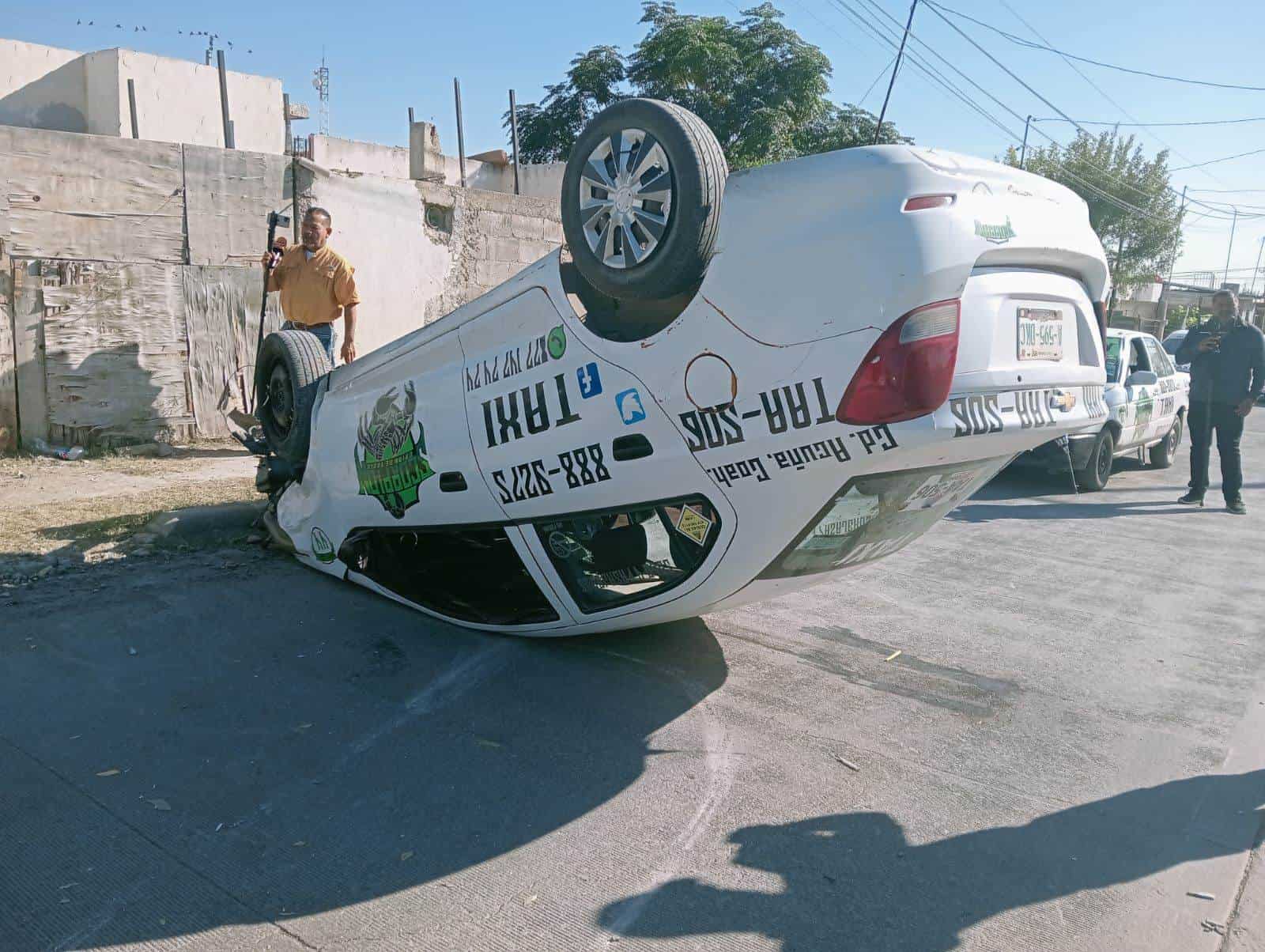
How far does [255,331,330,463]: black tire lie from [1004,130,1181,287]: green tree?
119ft

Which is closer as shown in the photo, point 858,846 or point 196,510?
point 858,846

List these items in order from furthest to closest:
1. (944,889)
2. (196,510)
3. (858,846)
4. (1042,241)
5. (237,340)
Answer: (237,340)
(196,510)
(1042,241)
(858,846)
(944,889)

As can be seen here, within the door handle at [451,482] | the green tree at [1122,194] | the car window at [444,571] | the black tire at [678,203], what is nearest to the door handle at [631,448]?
the black tire at [678,203]

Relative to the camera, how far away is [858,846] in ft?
10.3

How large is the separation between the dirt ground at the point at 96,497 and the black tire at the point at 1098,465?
8078mm

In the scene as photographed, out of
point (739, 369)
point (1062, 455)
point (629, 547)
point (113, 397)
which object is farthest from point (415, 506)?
point (1062, 455)

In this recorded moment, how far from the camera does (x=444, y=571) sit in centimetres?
532

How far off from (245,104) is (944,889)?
105ft

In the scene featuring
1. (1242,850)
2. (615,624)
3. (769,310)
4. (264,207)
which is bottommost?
(1242,850)

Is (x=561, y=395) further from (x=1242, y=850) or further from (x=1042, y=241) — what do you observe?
(x=1242, y=850)

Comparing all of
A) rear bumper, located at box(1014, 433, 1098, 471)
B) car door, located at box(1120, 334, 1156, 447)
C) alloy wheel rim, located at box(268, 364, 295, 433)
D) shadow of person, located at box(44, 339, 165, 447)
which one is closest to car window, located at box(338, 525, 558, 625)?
alloy wheel rim, located at box(268, 364, 295, 433)

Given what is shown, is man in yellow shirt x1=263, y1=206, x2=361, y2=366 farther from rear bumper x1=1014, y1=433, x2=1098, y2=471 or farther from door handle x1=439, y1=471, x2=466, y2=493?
rear bumper x1=1014, y1=433, x2=1098, y2=471

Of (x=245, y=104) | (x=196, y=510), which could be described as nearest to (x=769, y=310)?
(x=196, y=510)

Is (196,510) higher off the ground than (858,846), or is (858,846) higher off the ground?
(196,510)
